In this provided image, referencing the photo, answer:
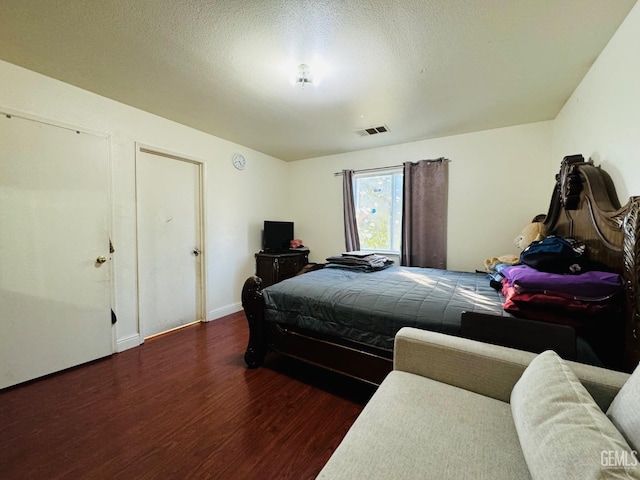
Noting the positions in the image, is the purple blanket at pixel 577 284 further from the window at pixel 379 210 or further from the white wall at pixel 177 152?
the white wall at pixel 177 152

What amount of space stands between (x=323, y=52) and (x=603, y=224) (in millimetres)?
2006

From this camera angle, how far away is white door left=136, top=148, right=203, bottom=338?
282 centimetres

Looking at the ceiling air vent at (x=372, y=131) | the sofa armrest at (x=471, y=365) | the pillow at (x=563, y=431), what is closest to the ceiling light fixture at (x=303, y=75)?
the ceiling air vent at (x=372, y=131)

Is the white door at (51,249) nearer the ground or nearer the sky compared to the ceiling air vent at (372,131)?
nearer the ground

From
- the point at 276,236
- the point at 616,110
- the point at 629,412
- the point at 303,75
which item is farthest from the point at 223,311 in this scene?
the point at 616,110

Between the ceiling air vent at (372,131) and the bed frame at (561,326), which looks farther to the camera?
the ceiling air vent at (372,131)

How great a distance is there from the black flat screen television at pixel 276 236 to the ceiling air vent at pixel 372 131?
6.13 ft

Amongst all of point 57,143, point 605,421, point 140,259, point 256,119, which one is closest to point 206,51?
point 256,119

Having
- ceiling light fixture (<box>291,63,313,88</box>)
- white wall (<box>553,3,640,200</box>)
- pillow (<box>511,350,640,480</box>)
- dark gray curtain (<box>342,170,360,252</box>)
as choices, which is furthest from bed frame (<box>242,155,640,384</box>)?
dark gray curtain (<box>342,170,360,252</box>)

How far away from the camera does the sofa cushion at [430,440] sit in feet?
2.53

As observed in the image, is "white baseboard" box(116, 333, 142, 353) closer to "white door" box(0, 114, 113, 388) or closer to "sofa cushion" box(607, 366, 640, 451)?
"white door" box(0, 114, 113, 388)

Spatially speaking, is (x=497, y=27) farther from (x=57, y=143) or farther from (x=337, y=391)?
(x=57, y=143)

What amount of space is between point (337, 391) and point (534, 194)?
9.91 ft

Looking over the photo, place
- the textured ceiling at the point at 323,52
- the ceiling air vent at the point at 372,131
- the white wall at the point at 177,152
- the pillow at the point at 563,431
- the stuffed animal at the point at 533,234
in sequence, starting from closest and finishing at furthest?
the pillow at the point at 563,431 → the textured ceiling at the point at 323,52 → the white wall at the point at 177,152 → the stuffed animal at the point at 533,234 → the ceiling air vent at the point at 372,131
